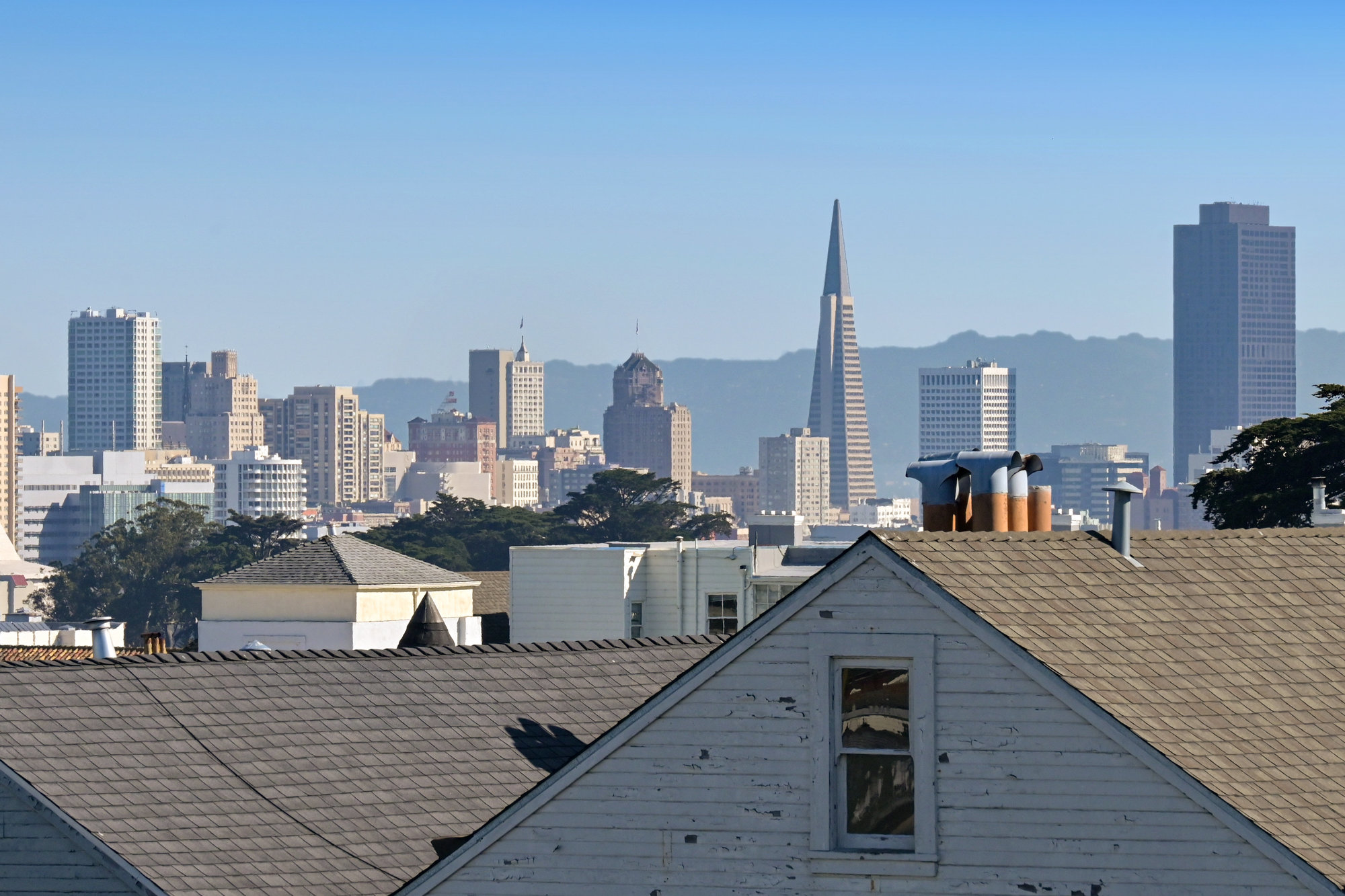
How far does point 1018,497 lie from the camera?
581 inches

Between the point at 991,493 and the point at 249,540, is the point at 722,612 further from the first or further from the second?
the point at 249,540

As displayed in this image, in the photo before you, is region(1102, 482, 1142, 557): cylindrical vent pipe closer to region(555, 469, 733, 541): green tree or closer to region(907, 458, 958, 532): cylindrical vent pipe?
region(907, 458, 958, 532): cylindrical vent pipe

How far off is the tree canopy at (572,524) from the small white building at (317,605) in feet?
413

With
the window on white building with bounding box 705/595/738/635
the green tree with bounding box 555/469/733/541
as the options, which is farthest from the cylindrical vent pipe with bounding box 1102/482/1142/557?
the green tree with bounding box 555/469/733/541

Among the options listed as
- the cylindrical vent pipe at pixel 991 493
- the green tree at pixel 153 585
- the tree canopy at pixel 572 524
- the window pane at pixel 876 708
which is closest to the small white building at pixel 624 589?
the cylindrical vent pipe at pixel 991 493

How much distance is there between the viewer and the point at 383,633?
4962cm

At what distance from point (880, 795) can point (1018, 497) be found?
10.3 feet

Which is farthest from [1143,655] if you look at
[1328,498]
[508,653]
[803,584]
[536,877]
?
[1328,498]

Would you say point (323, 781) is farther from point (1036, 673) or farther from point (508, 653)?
point (1036, 673)

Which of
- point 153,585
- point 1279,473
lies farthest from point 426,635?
point 153,585

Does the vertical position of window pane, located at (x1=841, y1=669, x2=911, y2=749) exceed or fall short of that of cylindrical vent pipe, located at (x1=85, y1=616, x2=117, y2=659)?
it exceeds it

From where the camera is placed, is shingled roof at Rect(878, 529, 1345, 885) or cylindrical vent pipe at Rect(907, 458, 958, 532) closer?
shingled roof at Rect(878, 529, 1345, 885)

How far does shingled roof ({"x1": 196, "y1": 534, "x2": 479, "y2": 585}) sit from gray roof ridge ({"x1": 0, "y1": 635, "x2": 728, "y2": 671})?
29.6 m

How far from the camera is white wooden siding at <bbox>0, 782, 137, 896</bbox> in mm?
14742
